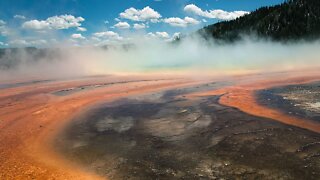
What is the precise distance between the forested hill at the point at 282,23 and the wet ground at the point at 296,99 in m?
45.2

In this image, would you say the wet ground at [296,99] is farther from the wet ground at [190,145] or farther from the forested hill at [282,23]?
the forested hill at [282,23]

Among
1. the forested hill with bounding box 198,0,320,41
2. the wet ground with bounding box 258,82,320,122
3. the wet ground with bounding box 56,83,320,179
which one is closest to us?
the wet ground with bounding box 56,83,320,179

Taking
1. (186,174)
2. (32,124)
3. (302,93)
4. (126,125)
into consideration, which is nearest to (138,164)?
(186,174)

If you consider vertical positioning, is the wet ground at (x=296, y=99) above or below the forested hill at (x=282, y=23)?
below

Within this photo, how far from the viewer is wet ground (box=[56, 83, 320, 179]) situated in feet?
22.9

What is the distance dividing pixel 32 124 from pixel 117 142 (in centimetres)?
392

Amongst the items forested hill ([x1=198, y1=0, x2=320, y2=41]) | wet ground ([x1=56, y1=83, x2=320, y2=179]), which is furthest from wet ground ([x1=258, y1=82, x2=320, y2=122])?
forested hill ([x1=198, y1=0, x2=320, y2=41])

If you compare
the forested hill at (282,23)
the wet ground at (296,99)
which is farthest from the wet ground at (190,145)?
the forested hill at (282,23)

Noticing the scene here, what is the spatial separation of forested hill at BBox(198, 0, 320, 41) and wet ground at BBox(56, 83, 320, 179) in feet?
170

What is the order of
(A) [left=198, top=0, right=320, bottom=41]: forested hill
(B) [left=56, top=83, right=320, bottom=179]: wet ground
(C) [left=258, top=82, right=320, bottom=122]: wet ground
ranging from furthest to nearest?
(A) [left=198, top=0, right=320, bottom=41]: forested hill < (C) [left=258, top=82, right=320, bottom=122]: wet ground < (B) [left=56, top=83, right=320, bottom=179]: wet ground

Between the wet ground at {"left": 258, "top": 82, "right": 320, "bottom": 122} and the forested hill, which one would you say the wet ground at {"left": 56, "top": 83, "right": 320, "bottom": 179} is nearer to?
the wet ground at {"left": 258, "top": 82, "right": 320, "bottom": 122}

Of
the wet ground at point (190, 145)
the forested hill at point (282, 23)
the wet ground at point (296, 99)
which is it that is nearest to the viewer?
the wet ground at point (190, 145)

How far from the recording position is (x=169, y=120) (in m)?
11.2

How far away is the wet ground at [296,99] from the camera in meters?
11.3
